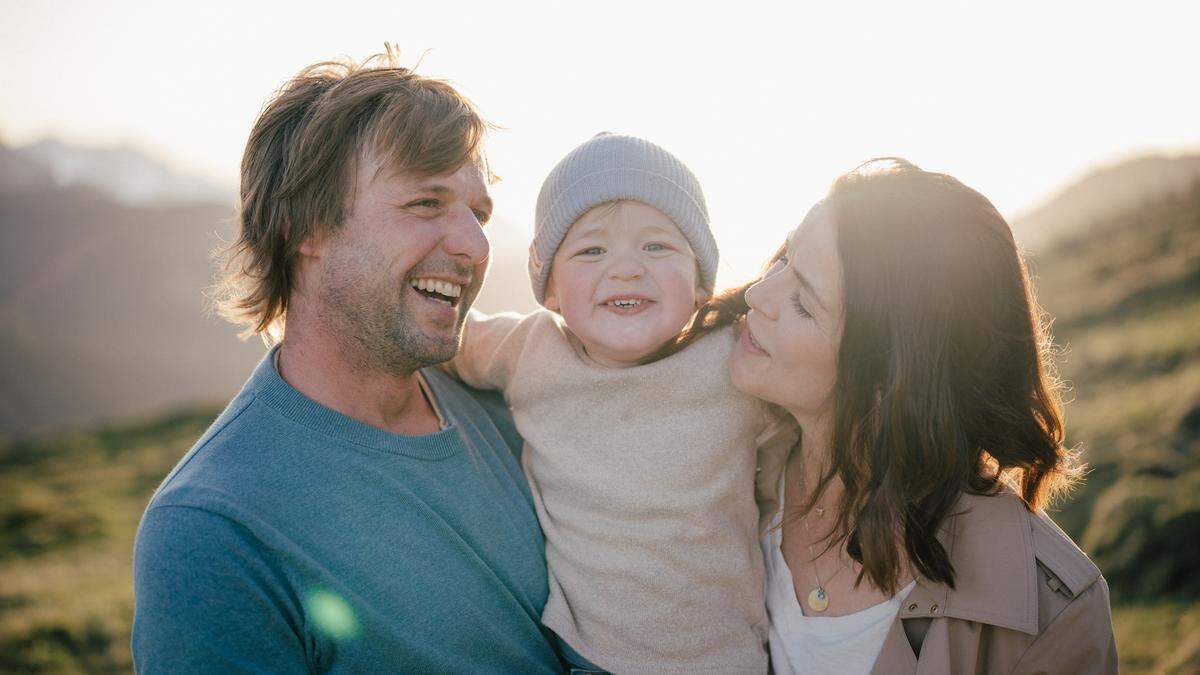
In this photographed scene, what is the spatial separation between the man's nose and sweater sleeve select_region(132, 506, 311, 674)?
1.25 m

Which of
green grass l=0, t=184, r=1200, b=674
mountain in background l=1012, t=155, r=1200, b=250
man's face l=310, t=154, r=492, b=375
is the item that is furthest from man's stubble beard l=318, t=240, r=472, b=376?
mountain in background l=1012, t=155, r=1200, b=250

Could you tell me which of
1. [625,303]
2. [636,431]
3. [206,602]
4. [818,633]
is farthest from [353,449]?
[818,633]

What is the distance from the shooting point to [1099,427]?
5.59m

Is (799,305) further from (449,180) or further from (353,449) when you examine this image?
(353,449)

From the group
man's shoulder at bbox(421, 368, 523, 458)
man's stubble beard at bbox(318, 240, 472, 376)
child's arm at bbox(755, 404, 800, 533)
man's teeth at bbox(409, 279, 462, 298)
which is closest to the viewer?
man's stubble beard at bbox(318, 240, 472, 376)

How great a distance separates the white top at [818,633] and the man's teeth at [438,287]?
5.04ft

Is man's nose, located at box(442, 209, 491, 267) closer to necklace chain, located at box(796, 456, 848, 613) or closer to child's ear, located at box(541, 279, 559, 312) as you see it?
child's ear, located at box(541, 279, 559, 312)

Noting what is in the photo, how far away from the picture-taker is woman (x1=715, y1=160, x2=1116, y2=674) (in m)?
2.21

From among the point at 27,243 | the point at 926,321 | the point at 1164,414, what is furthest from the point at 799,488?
the point at 27,243

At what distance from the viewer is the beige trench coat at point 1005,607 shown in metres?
2.15

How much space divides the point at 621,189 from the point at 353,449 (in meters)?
1.37

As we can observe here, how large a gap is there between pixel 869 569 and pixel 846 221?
1157 mm

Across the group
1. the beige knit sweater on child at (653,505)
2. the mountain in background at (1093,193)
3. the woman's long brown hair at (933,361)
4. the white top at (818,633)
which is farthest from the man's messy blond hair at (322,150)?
the mountain in background at (1093,193)

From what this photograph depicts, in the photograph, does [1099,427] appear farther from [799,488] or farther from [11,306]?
[11,306]
